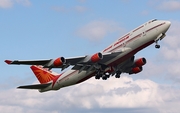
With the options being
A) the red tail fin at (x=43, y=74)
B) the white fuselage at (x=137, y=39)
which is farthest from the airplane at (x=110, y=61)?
the red tail fin at (x=43, y=74)

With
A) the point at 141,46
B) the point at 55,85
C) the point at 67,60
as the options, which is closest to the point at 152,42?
the point at 141,46

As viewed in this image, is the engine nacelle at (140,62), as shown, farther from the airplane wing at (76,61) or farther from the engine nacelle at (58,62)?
the engine nacelle at (58,62)

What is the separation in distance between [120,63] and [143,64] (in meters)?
4.65

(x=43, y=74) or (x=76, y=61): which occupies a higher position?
(x=76, y=61)

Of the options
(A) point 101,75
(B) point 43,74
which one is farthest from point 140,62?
(B) point 43,74

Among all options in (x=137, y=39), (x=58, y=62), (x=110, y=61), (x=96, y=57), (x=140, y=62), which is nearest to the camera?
(x=58, y=62)

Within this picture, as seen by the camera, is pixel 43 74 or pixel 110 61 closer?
pixel 110 61

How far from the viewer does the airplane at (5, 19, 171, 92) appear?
66125 millimetres

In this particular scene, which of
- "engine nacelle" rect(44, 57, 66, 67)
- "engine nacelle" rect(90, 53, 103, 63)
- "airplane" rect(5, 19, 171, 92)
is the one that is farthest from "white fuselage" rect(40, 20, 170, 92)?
"engine nacelle" rect(44, 57, 66, 67)

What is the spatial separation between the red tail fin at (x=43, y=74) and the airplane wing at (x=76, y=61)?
9471 mm

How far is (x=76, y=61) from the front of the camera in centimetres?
6906

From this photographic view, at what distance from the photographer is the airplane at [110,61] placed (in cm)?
6612

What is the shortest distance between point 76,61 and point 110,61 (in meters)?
4.57

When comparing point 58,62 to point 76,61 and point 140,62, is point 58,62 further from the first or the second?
point 140,62
